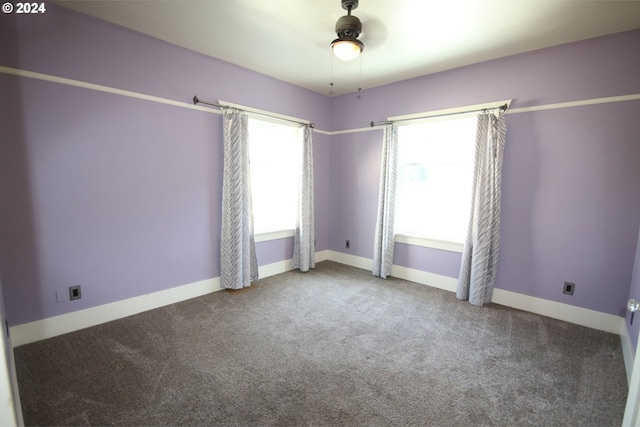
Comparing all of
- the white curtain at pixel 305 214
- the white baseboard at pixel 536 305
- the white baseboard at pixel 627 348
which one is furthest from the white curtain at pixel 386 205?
the white baseboard at pixel 627 348

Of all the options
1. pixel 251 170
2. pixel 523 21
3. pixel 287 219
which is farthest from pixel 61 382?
pixel 523 21

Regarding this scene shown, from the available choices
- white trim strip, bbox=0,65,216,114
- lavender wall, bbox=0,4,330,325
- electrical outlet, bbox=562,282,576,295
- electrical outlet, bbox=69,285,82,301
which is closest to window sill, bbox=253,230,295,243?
lavender wall, bbox=0,4,330,325

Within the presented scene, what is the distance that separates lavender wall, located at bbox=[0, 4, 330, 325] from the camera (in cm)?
227

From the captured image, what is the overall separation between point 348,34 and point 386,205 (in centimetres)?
214

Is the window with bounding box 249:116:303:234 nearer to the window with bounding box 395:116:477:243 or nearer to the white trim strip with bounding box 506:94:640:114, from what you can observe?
the window with bounding box 395:116:477:243

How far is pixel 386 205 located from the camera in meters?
3.95

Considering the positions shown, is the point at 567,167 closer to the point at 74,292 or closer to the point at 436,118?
the point at 436,118

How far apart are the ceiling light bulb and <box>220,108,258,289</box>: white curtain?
1.44 metres

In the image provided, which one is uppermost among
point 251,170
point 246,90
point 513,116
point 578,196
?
point 246,90

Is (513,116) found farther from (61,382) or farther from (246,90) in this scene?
(61,382)

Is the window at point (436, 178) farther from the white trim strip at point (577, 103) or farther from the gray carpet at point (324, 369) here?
the gray carpet at point (324, 369)

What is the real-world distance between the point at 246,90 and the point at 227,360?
2883mm

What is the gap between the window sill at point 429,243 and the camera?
3.58 m

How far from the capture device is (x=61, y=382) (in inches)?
75.5
